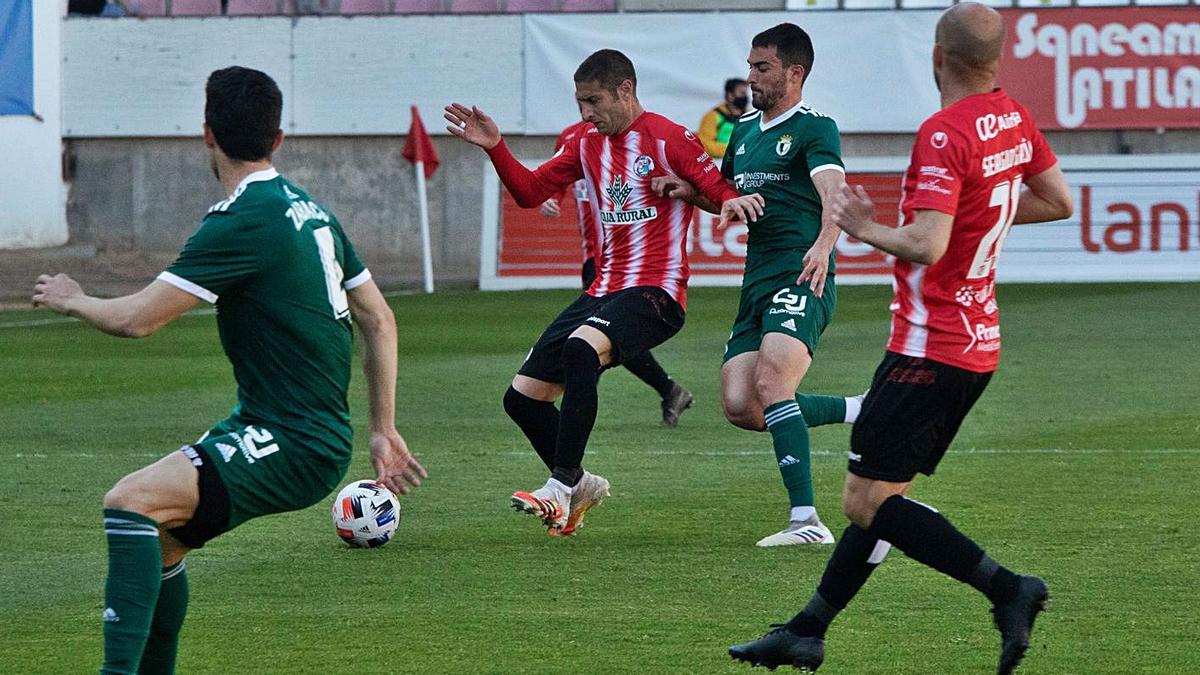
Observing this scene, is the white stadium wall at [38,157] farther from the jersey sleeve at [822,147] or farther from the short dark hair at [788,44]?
the jersey sleeve at [822,147]

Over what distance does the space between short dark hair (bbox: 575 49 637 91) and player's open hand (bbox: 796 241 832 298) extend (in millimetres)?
1146

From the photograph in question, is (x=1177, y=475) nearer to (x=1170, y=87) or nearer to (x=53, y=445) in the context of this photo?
(x=53, y=445)

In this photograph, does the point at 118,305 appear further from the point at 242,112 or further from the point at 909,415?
the point at 909,415

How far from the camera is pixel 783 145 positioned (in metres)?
7.34

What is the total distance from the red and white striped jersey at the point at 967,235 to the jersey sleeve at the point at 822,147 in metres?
2.18

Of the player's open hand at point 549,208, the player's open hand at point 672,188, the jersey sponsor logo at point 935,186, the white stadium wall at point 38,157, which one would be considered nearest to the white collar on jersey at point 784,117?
the player's open hand at point 672,188

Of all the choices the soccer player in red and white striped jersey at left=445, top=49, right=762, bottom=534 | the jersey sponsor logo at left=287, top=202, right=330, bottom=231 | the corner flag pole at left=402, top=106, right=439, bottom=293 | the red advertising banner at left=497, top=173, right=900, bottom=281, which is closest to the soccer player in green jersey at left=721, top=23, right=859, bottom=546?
the soccer player in red and white striped jersey at left=445, top=49, right=762, bottom=534

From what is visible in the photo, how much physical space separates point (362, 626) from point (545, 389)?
2125 mm

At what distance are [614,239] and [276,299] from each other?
323 cm

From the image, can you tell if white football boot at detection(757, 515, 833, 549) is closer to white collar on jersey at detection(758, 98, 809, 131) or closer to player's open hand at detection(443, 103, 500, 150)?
white collar on jersey at detection(758, 98, 809, 131)

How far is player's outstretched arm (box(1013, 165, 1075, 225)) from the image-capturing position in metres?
5.10

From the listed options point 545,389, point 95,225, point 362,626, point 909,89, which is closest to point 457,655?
point 362,626

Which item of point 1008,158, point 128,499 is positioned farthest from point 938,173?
point 128,499

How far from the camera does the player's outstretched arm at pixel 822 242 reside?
6.77m
